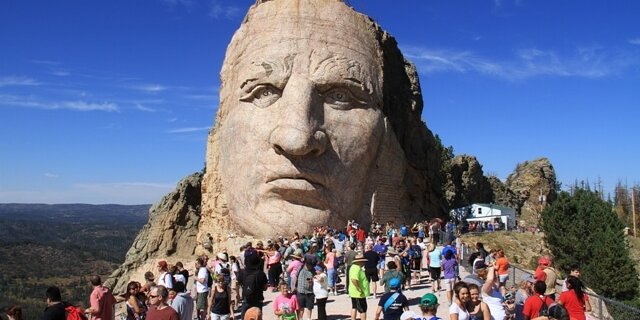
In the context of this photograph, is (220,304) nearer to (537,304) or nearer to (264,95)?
(537,304)

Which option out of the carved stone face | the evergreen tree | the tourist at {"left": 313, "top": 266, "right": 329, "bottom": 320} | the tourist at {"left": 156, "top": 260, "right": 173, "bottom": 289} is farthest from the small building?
the tourist at {"left": 156, "top": 260, "right": 173, "bottom": 289}

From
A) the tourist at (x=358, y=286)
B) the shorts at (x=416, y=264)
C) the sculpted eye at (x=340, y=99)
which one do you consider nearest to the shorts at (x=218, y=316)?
the tourist at (x=358, y=286)

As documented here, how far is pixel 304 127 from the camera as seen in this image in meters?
23.2

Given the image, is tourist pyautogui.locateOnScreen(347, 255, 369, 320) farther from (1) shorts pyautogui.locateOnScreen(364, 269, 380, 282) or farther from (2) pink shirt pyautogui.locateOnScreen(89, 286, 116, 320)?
(2) pink shirt pyautogui.locateOnScreen(89, 286, 116, 320)

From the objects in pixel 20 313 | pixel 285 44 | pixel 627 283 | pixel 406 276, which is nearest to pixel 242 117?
pixel 285 44

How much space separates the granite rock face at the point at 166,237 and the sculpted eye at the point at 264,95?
30.2ft

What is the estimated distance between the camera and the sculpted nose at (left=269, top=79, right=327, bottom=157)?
2302cm

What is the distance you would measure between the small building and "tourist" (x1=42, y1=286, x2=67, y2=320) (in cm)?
4001

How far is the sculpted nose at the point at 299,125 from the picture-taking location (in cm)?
2302

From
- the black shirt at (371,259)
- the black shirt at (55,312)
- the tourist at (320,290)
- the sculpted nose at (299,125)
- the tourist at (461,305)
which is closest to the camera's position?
the tourist at (461,305)

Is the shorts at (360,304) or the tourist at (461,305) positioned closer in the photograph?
the tourist at (461,305)

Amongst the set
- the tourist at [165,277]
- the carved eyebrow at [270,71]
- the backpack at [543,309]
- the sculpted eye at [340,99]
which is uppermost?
the carved eyebrow at [270,71]

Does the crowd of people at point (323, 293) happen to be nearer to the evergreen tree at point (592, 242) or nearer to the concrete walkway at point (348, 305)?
the concrete walkway at point (348, 305)

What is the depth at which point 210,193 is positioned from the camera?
28219mm
